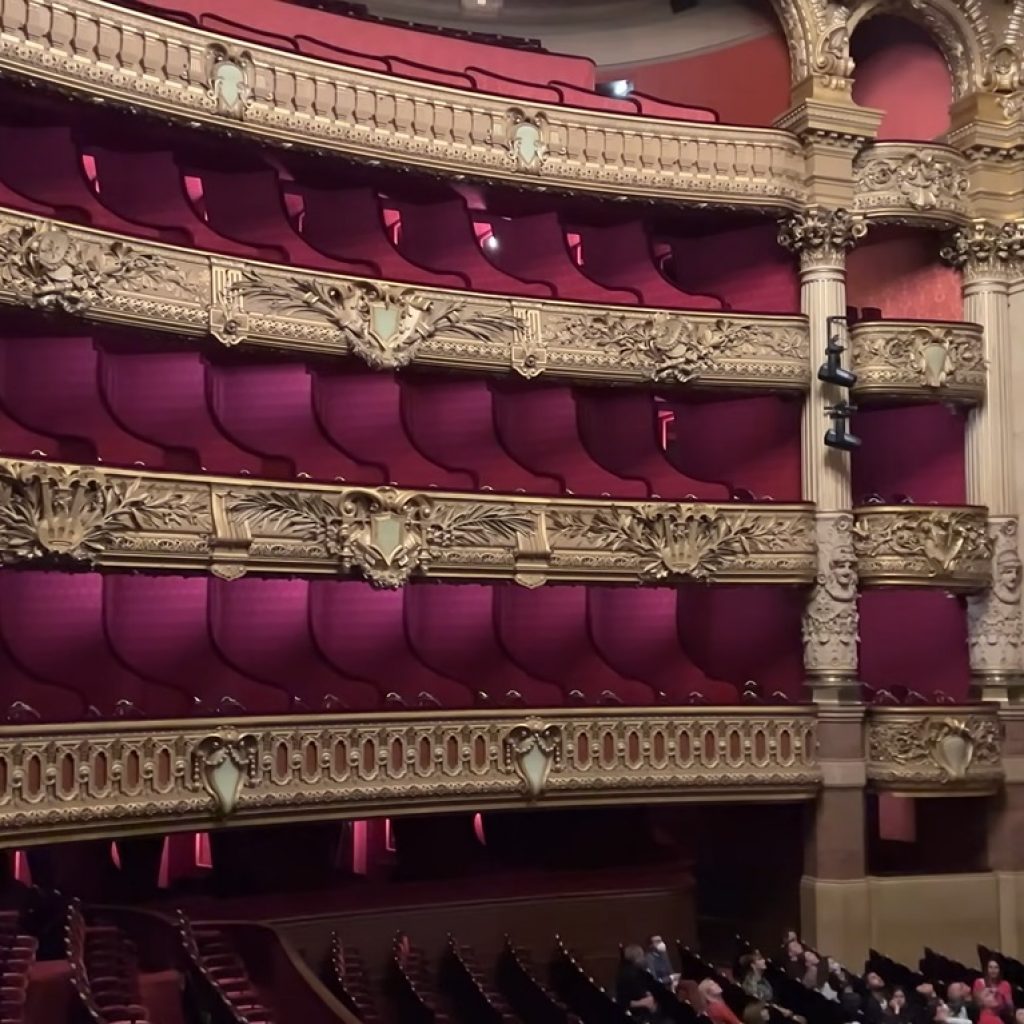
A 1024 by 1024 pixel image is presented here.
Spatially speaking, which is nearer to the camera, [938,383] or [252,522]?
[252,522]

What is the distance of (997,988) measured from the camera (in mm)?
6039

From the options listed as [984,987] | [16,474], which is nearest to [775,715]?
[984,987]

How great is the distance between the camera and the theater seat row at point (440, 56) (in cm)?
786

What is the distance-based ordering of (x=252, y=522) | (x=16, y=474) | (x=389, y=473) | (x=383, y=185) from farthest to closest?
(x=383, y=185) → (x=389, y=473) → (x=252, y=522) → (x=16, y=474)

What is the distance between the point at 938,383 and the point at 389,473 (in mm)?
3355

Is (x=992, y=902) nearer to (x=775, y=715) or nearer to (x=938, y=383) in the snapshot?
(x=775, y=715)

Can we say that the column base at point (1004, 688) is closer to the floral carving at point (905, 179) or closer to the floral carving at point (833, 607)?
the floral carving at point (833, 607)

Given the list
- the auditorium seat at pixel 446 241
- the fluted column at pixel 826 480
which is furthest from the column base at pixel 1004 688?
the auditorium seat at pixel 446 241

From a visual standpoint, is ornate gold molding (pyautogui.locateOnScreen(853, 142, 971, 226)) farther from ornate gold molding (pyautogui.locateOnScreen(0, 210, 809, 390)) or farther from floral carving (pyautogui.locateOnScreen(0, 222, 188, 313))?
floral carving (pyautogui.locateOnScreen(0, 222, 188, 313))

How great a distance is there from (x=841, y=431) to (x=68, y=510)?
14.3 feet

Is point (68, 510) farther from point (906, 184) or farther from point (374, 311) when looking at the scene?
point (906, 184)

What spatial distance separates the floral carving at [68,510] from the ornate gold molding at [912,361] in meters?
4.29

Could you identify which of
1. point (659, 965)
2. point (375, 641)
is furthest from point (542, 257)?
point (659, 965)

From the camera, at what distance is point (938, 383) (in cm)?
812
